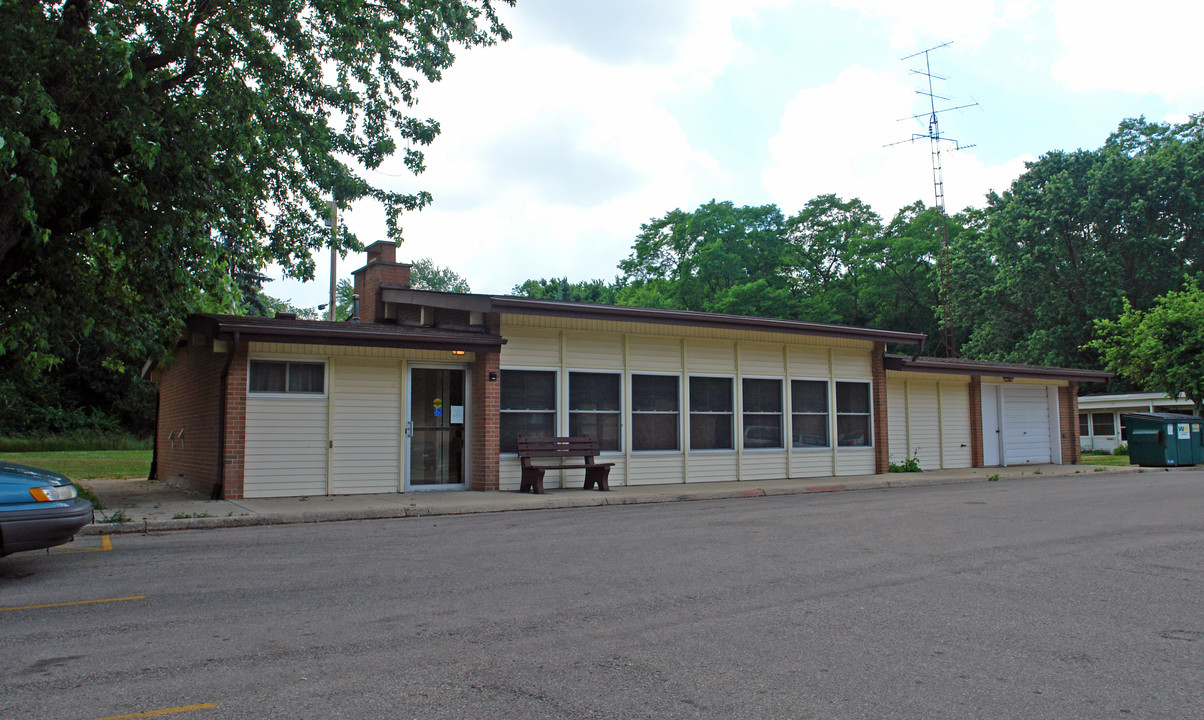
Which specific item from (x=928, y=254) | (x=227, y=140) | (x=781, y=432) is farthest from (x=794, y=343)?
(x=928, y=254)

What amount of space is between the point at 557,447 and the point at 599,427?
4.49 ft

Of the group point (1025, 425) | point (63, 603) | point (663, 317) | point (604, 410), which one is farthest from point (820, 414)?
point (63, 603)

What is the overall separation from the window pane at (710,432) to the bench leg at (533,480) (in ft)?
13.7

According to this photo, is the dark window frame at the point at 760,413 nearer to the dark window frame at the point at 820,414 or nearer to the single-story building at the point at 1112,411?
the dark window frame at the point at 820,414

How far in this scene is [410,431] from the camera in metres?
15.2

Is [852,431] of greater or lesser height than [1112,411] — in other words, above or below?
below

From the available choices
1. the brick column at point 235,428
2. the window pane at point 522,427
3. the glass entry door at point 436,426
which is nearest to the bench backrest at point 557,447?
the window pane at point 522,427

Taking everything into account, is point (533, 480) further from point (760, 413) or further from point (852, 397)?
point (852, 397)

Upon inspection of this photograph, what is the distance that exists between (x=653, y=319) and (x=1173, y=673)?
42.0 feet

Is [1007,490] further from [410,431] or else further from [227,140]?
[227,140]

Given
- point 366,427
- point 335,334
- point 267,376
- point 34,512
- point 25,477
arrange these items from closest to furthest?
point 34,512 → point 25,477 → point 335,334 → point 267,376 → point 366,427

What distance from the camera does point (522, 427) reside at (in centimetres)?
1636

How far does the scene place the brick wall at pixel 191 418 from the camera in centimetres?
1470

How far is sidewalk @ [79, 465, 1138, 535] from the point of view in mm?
11281
